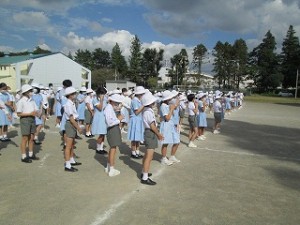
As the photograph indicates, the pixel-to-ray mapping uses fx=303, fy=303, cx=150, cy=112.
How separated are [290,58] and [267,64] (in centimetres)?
609

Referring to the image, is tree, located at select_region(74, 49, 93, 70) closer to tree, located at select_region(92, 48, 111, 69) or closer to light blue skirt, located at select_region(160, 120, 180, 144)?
tree, located at select_region(92, 48, 111, 69)

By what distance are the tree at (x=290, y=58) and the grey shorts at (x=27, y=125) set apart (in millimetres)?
82829

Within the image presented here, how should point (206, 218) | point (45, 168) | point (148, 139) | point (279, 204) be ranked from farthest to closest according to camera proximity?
point (45, 168)
point (148, 139)
point (279, 204)
point (206, 218)

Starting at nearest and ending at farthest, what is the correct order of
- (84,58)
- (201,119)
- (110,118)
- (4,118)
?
1. (110,118)
2. (4,118)
3. (201,119)
4. (84,58)

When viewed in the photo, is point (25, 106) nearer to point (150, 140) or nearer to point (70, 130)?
point (70, 130)

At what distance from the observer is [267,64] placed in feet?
281

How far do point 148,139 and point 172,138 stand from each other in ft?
4.92

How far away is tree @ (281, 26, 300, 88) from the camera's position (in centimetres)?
8006

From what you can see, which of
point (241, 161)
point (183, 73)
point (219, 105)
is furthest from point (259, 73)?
point (241, 161)

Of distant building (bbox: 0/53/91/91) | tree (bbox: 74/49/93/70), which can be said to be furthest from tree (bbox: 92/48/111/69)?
distant building (bbox: 0/53/91/91)

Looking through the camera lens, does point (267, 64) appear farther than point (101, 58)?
No

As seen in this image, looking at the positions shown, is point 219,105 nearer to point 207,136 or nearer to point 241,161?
point 207,136

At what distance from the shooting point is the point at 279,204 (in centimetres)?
531

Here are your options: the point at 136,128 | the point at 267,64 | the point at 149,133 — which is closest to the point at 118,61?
the point at 267,64
